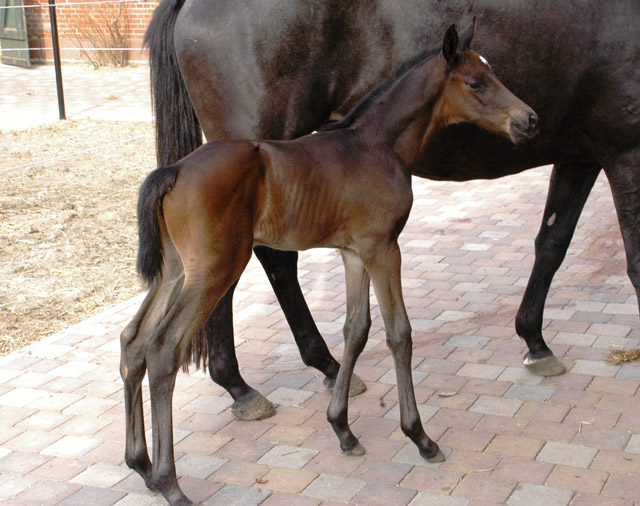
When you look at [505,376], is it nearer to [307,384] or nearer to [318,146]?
[307,384]

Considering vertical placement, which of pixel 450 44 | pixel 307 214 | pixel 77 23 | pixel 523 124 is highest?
pixel 450 44

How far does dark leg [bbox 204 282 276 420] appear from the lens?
3.71 metres

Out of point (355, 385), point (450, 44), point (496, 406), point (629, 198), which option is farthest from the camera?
point (355, 385)

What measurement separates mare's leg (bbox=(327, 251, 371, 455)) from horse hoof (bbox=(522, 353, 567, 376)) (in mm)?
1135

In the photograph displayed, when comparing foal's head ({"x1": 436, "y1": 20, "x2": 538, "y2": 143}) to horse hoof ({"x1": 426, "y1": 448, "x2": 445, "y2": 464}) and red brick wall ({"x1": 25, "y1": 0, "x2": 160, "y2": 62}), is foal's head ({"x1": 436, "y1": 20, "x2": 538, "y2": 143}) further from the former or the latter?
red brick wall ({"x1": 25, "y1": 0, "x2": 160, "y2": 62})

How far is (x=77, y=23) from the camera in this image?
15914 millimetres

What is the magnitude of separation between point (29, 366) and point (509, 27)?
2.88 m

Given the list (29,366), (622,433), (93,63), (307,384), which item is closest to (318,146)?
(307,384)

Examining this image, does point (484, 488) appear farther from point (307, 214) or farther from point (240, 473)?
point (307, 214)

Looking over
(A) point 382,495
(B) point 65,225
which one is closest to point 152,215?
(A) point 382,495

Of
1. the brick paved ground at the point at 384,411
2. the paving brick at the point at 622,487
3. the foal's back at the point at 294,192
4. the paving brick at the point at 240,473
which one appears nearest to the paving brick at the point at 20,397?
the brick paved ground at the point at 384,411

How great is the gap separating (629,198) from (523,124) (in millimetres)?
839

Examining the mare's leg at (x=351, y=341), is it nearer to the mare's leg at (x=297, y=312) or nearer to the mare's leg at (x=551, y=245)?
the mare's leg at (x=297, y=312)

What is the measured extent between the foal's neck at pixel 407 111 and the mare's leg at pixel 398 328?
1.31 feet
